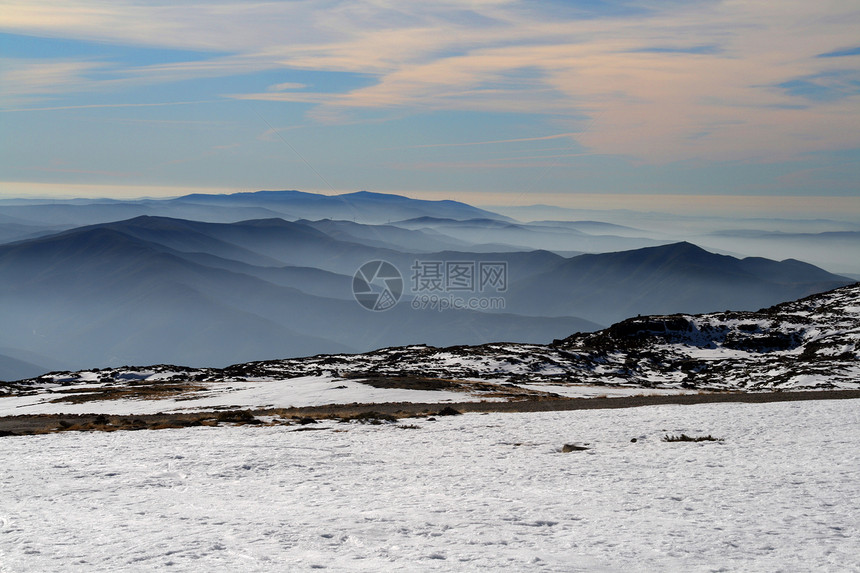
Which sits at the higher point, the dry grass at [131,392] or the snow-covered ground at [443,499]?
the snow-covered ground at [443,499]

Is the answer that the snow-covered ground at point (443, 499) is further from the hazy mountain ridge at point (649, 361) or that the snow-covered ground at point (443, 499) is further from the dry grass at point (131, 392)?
the hazy mountain ridge at point (649, 361)

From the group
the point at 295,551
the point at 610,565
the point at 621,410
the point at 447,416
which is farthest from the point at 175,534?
the point at 621,410

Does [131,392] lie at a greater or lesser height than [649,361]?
lesser

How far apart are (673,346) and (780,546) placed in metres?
77.8

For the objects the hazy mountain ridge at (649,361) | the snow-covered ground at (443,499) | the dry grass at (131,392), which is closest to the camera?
the snow-covered ground at (443,499)

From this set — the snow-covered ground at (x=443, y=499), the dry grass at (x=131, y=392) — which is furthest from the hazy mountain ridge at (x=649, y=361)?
the snow-covered ground at (x=443, y=499)

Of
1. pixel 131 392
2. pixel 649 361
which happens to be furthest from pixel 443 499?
pixel 649 361

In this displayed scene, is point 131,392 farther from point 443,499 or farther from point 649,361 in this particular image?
point 649,361

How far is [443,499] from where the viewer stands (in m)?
15.1

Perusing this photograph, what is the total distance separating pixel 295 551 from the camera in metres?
11.4

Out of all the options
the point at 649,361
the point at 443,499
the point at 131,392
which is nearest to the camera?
the point at 443,499

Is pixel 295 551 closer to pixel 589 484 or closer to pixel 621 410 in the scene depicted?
pixel 589 484

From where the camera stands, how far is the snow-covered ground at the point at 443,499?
1112 cm

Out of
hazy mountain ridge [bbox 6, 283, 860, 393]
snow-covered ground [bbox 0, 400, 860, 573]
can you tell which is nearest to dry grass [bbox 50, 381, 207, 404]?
hazy mountain ridge [bbox 6, 283, 860, 393]
